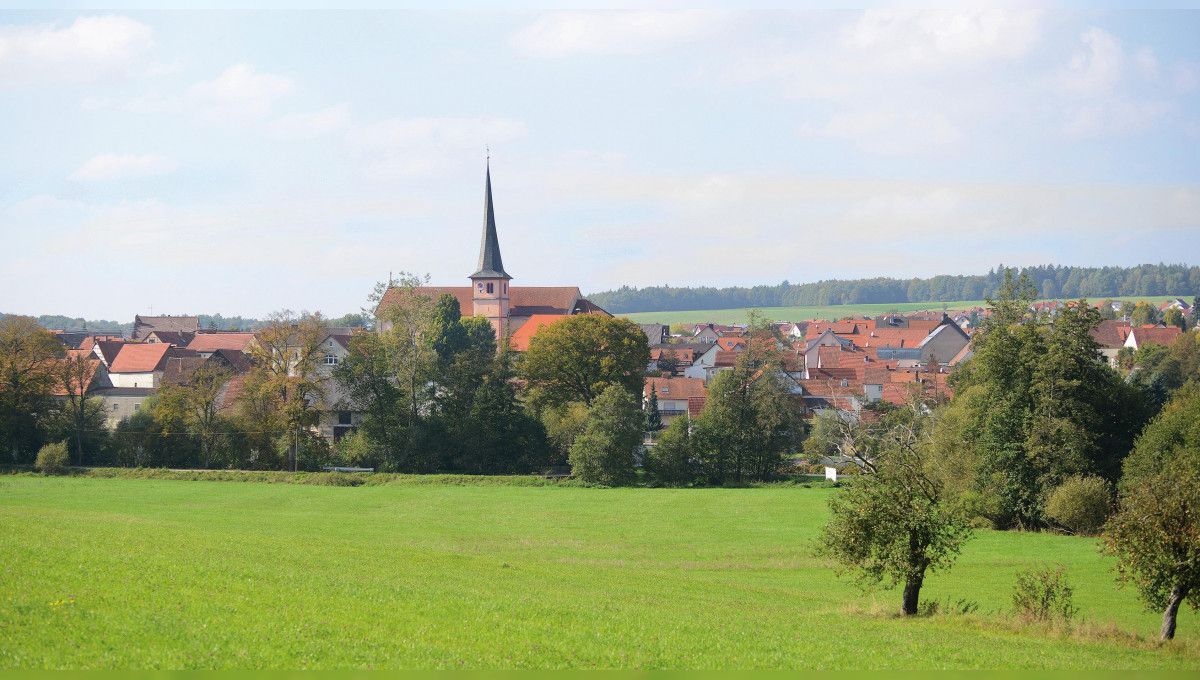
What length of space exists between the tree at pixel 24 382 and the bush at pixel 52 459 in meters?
3.68

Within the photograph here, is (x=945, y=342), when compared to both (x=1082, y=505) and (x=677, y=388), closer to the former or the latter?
(x=677, y=388)

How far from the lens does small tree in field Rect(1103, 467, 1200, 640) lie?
16.5 meters

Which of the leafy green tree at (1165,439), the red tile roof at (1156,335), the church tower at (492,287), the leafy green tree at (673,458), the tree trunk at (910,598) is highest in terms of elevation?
the church tower at (492,287)

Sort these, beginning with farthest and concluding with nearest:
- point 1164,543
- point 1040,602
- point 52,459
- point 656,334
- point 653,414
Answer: point 656,334, point 653,414, point 52,459, point 1040,602, point 1164,543

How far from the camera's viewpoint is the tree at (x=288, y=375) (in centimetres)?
5338

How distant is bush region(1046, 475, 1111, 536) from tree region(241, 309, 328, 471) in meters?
41.9

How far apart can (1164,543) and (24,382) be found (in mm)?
61824

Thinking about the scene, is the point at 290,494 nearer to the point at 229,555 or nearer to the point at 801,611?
the point at 229,555

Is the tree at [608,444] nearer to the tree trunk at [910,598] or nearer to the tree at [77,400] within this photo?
the tree at [77,400]

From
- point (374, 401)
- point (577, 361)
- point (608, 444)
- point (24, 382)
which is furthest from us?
point (577, 361)

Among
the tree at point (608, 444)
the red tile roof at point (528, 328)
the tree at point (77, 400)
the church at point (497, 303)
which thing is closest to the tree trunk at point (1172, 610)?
the tree at point (608, 444)

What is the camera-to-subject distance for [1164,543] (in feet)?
54.3

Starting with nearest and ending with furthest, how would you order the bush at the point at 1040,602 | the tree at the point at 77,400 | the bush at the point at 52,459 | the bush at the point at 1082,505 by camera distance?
the bush at the point at 1040,602 → the bush at the point at 1082,505 → the bush at the point at 52,459 → the tree at the point at 77,400

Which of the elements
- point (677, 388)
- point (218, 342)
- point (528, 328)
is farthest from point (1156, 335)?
point (218, 342)
